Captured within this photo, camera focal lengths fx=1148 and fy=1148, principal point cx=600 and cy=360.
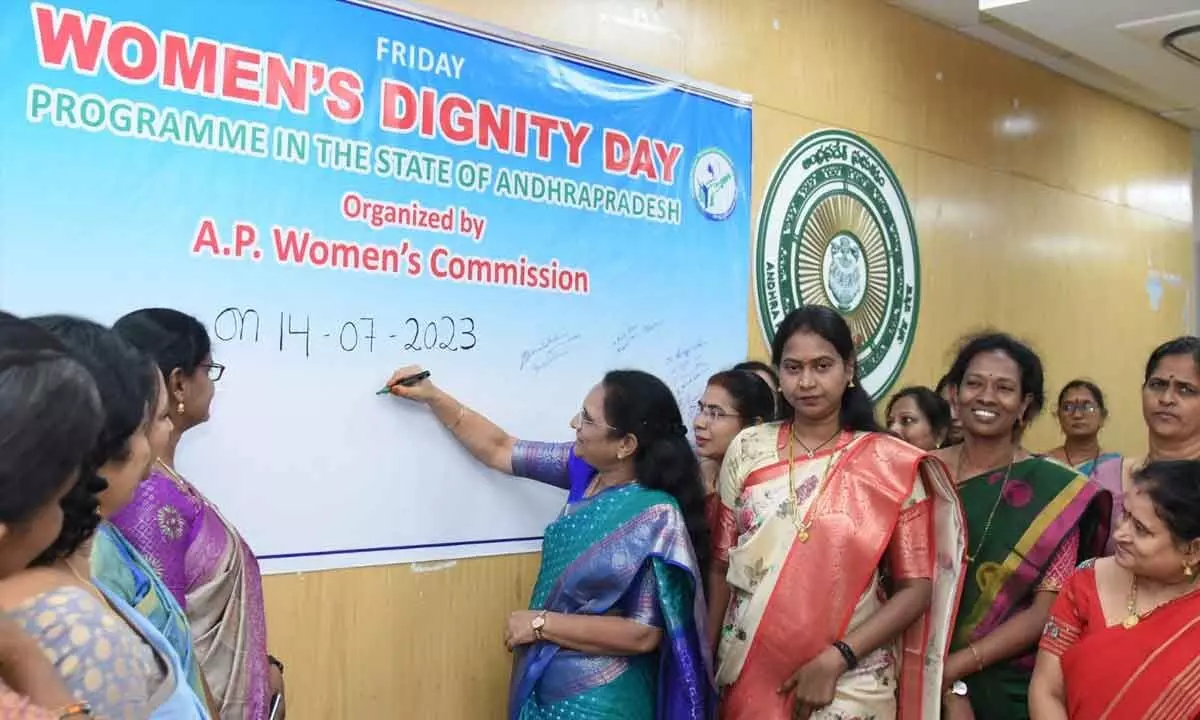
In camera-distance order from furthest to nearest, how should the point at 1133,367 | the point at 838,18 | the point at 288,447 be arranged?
1. the point at 1133,367
2. the point at 838,18
3. the point at 288,447

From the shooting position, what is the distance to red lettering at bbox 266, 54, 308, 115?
2.26 metres

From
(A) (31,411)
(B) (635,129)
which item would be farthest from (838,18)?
(A) (31,411)

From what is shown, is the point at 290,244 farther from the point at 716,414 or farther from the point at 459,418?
the point at 716,414

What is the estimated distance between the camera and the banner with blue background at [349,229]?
204 cm

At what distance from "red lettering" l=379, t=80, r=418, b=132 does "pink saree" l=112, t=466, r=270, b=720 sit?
37.4 inches

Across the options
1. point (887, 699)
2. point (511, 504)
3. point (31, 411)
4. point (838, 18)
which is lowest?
point (887, 699)

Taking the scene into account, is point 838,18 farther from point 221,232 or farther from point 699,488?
point 221,232

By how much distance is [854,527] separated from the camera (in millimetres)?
2227

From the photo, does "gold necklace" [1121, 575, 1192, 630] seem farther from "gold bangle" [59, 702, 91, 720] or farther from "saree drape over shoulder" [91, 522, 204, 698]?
"gold bangle" [59, 702, 91, 720]

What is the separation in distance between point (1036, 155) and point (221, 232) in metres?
3.60

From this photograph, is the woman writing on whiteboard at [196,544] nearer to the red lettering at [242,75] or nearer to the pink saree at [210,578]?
the pink saree at [210,578]

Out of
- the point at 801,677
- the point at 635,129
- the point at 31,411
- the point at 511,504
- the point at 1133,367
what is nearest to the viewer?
the point at 31,411

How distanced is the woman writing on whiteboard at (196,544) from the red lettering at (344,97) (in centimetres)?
69
